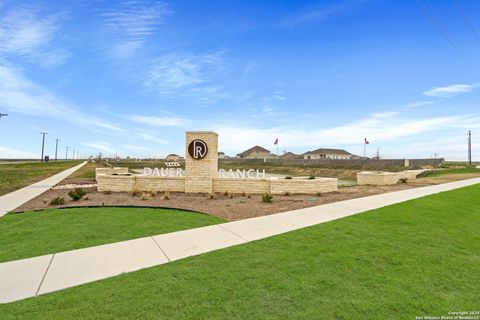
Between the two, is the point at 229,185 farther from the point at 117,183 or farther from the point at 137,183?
the point at 117,183

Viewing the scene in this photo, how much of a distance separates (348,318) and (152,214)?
24.2 feet

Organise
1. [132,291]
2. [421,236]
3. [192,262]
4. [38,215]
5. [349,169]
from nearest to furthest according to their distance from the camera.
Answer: [132,291]
[192,262]
[421,236]
[38,215]
[349,169]

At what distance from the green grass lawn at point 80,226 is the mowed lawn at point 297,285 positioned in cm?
246

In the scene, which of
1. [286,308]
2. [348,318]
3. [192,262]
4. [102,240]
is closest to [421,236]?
[348,318]

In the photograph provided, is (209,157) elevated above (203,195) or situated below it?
above

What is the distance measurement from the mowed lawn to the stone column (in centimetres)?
890

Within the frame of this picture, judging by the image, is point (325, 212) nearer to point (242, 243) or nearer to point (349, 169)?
point (242, 243)

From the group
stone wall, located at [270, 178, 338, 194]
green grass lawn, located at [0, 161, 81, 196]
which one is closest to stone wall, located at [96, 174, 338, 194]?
stone wall, located at [270, 178, 338, 194]

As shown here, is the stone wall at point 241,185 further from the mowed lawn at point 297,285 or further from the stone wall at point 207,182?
the mowed lawn at point 297,285

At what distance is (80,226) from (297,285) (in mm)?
6534

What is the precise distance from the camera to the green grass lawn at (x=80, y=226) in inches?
237

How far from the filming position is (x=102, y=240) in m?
6.36

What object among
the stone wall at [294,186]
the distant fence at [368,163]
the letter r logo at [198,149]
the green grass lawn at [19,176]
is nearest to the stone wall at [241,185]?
the stone wall at [294,186]

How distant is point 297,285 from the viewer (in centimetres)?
396
